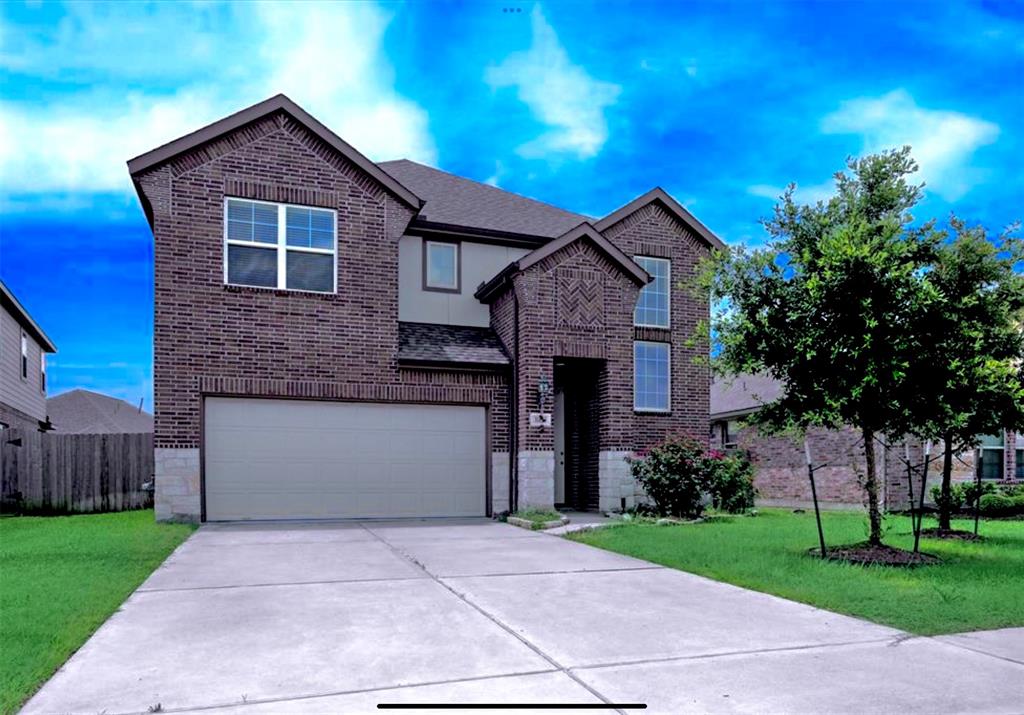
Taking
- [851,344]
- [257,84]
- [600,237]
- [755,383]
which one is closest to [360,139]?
[257,84]

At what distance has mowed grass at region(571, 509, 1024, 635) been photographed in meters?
6.48

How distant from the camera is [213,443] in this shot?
14.2 metres

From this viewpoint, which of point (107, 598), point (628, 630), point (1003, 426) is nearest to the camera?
point (628, 630)

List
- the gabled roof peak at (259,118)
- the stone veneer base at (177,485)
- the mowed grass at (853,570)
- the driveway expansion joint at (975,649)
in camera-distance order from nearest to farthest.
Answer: the driveway expansion joint at (975,649), the mowed grass at (853,570), the stone veneer base at (177,485), the gabled roof peak at (259,118)

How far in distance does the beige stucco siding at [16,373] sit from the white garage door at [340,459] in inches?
480

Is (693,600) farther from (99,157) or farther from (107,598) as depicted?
(99,157)

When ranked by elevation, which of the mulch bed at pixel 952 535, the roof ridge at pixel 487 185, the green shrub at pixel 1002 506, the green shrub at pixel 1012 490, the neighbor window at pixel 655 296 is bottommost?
the green shrub at pixel 1002 506

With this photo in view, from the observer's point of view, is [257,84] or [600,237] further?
[600,237]

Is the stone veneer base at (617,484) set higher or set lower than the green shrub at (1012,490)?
higher

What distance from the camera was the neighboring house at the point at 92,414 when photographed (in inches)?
1729

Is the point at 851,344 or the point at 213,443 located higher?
the point at 851,344

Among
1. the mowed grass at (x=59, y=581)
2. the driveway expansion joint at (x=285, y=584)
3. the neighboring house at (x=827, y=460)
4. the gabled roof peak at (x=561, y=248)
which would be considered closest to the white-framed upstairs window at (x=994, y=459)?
the neighboring house at (x=827, y=460)

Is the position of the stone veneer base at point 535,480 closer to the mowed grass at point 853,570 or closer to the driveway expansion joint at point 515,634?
the mowed grass at point 853,570

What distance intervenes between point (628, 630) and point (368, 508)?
10.0m
